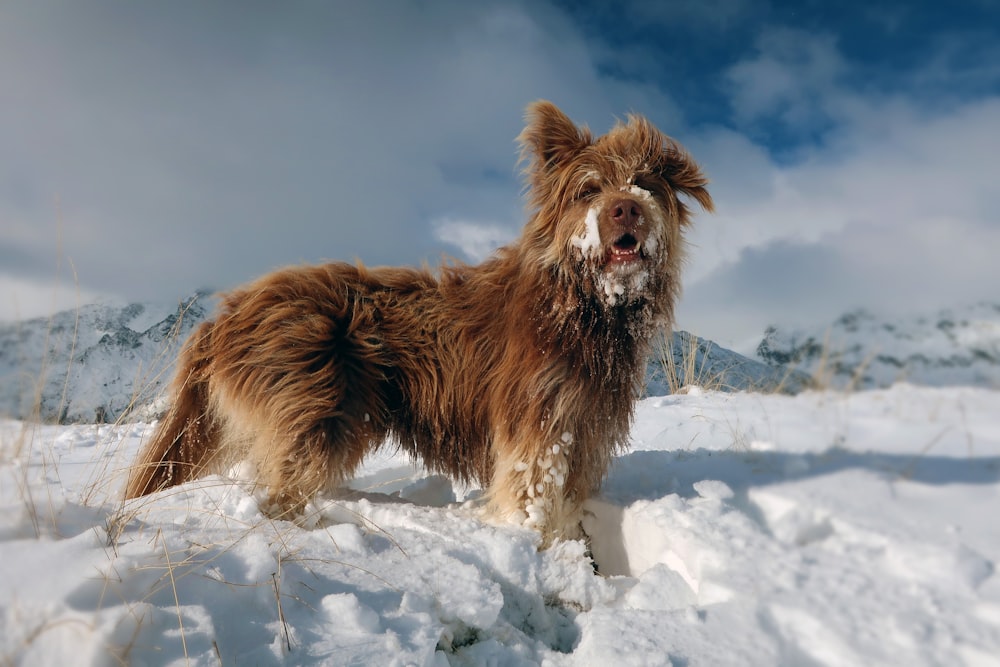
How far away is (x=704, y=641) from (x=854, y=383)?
1.04 meters

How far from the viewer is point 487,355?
14.1ft

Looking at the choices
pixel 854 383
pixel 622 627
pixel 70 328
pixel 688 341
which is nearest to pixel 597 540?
pixel 622 627

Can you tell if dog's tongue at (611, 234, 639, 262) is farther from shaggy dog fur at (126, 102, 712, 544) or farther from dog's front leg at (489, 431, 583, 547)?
dog's front leg at (489, 431, 583, 547)

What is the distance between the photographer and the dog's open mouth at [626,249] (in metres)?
3.74

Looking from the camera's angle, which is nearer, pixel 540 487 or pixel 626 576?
pixel 626 576

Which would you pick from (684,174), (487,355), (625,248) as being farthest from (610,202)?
(487,355)

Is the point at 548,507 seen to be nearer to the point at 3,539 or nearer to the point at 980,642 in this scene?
the point at 980,642

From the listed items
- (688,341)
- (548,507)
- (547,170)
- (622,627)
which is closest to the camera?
(622,627)

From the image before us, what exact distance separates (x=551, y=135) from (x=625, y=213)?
966mm

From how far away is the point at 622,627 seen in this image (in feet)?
8.05

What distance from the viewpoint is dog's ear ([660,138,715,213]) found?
4250mm

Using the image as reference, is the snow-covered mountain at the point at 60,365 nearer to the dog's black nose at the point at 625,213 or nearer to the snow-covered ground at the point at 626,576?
the snow-covered ground at the point at 626,576

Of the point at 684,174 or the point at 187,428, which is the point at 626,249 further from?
the point at 187,428

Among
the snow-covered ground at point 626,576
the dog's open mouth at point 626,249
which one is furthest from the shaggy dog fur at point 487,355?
the snow-covered ground at point 626,576
